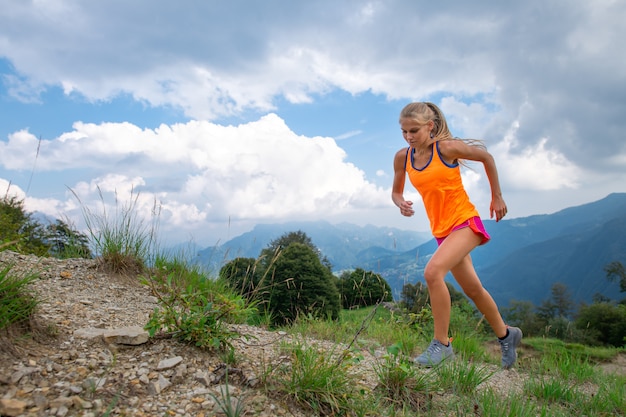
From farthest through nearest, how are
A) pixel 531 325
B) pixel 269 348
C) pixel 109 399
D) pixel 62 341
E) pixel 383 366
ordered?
pixel 531 325 < pixel 269 348 < pixel 383 366 < pixel 62 341 < pixel 109 399

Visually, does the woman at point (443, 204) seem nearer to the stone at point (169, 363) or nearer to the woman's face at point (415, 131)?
the woman's face at point (415, 131)

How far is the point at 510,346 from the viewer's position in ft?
13.7

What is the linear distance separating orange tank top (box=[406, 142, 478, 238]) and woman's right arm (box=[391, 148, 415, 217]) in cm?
31

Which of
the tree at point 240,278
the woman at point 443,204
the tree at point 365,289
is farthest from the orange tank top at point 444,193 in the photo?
the tree at point 240,278

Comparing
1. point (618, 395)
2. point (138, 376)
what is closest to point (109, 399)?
point (138, 376)

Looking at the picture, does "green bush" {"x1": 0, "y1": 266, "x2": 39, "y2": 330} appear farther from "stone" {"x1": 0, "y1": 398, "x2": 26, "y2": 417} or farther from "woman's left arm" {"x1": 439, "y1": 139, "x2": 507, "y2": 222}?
"woman's left arm" {"x1": 439, "y1": 139, "x2": 507, "y2": 222}

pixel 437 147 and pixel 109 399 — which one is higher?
pixel 437 147

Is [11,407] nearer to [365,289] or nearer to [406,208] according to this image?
[406,208]

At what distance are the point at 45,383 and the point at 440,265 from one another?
2774 millimetres

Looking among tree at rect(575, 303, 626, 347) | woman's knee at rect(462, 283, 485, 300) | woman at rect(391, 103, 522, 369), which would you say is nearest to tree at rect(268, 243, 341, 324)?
woman's knee at rect(462, 283, 485, 300)

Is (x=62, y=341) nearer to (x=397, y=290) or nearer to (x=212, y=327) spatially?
(x=212, y=327)

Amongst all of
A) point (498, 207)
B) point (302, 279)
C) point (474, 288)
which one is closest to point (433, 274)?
point (474, 288)

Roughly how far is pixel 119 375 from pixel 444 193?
284 cm

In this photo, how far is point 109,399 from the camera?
204 centimetres
